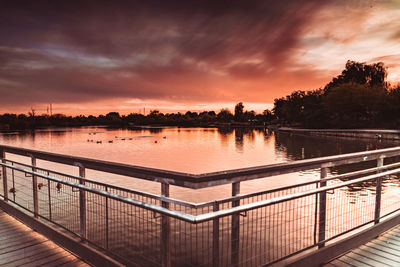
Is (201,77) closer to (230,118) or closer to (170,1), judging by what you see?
(170,1)

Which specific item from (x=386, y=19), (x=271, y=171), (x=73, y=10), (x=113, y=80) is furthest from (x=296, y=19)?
(x=113, y=80)

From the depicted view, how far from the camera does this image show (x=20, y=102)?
232 feet

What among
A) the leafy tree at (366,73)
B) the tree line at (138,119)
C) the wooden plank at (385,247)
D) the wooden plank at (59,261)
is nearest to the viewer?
the wooden plank at (59,261)

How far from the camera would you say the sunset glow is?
2566cm

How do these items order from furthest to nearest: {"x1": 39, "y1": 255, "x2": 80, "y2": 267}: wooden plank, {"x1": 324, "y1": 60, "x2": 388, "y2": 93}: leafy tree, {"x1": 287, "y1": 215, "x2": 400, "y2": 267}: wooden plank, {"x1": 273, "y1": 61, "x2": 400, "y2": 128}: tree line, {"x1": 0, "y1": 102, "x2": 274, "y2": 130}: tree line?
{"x1": 0, "y1": 102, "x2": 274, "y2": 130}: tree line → {"x1": 324, "y1": 60, "x2": 388, "y2": 93}: leafy tree → {"x1": 273, "y1": 61, "x2": 400, "y2": 128}: tree line → {"x1": 39, "y1": 255, "x2": 80, "y2": 267}: wooden plank → {"x1": 287, "y1": 215, "x2": 400, "y2": 267}: wooden plank

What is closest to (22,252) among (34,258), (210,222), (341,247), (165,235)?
(34,258)

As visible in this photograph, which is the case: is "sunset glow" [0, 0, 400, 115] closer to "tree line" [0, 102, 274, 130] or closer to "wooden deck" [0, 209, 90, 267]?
"wooden deck" [0, 209, 90, 267]

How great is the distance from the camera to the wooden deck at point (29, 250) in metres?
2.81

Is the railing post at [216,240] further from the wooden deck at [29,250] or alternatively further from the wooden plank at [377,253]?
the wooden plank at [377,253]

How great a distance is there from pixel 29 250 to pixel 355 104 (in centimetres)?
6660

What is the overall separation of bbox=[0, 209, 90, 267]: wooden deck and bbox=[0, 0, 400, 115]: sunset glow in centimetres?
1719

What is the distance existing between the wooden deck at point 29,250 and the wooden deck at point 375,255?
109 inches

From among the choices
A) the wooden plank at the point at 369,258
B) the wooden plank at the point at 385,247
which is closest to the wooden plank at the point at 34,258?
the wooden plank at the point at 369,258

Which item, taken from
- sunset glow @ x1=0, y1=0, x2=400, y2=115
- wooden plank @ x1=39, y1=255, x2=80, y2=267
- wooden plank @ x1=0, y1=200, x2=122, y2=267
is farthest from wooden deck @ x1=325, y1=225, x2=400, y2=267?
sunset glow @ x1=0, y1=0, x2=400, y2=115
